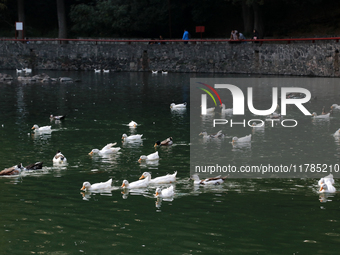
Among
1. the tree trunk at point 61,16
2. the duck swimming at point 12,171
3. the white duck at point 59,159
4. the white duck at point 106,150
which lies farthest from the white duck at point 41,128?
the tree trunk at point 61,16

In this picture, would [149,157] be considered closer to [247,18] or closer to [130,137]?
[130,137]

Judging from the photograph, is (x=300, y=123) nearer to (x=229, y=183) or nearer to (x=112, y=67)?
(x=229, y=183)

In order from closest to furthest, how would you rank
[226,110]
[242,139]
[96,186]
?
[96,186] < [242,139] < [226,110]

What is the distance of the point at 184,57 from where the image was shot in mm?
52812

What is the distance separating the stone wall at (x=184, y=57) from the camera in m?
45.7

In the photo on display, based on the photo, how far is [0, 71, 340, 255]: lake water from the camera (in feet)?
33.4

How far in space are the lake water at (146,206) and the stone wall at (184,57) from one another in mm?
24440

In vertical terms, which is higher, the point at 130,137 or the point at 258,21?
the point at 258,21

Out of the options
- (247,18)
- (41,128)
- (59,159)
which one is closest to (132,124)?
(41,128)

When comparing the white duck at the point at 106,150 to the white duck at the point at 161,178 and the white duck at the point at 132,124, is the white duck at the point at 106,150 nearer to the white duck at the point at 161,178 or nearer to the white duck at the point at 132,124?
the white duck at the point at 161,178

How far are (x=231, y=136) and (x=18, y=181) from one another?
9222 mm

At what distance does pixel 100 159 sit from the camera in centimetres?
1692

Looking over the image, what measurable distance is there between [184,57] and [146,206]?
41.3m

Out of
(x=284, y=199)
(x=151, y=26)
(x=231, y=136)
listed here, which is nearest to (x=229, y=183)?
(x=284, y=199)
